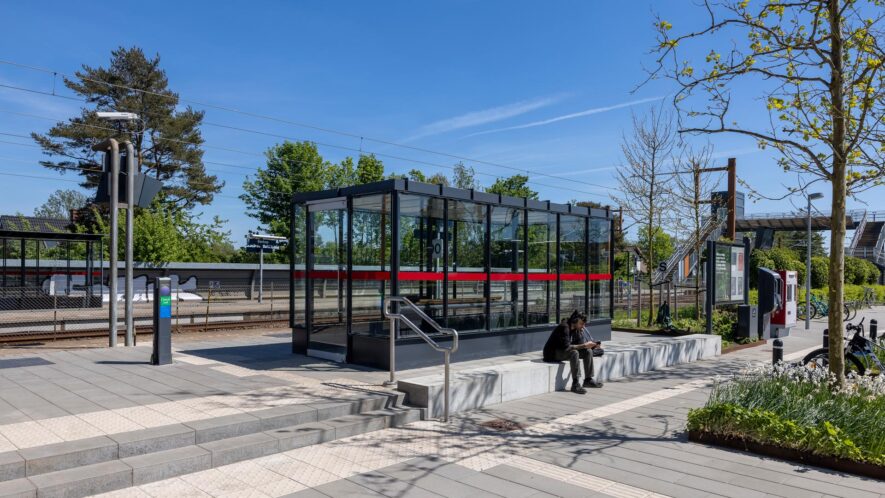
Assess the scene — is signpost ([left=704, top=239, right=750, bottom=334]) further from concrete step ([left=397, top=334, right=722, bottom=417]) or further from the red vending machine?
concrete step ([left=397, top=334, right=722, bottom=417])

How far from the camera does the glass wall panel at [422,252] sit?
1013cm

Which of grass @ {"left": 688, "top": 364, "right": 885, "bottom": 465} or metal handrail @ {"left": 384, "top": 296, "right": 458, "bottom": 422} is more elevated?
metal handrail @ {"left": 384, "top": 296, "right": 458, "bottom": 422}

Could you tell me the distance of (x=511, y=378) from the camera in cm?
877

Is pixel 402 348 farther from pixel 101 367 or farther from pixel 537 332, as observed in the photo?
pixel 101 367

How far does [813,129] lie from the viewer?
25.2ft

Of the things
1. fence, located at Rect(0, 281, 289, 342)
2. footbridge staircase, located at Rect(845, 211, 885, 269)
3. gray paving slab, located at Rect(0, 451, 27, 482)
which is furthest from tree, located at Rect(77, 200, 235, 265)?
footbridge staircase, located at Rect(845, 211, 885, 269)

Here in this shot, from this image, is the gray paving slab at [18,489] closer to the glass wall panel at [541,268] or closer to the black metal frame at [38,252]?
the glass wall panel at [541,268]

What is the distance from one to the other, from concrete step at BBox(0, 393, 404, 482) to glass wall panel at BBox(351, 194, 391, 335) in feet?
8.60

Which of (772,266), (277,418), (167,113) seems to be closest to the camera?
(277,418)

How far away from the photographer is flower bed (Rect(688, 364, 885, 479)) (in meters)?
5.84

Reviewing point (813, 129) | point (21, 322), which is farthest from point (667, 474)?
point (21, 322)

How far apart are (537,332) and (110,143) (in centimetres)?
A: 863

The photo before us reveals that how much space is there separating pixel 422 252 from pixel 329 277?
5.32ft

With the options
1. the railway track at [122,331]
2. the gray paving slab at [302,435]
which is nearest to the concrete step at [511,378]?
the gray paving slab at [302,435]
